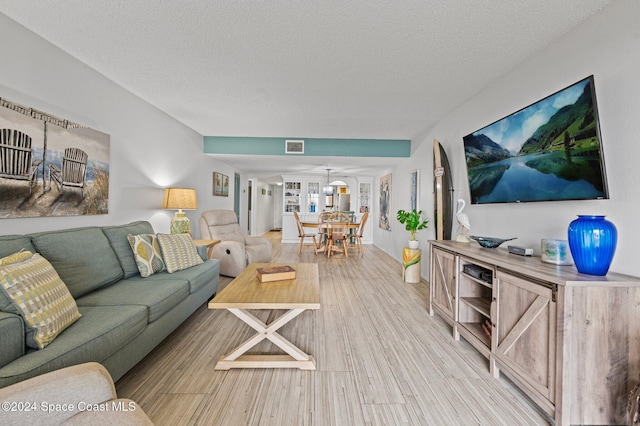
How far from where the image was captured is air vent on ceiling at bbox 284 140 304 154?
4.91m

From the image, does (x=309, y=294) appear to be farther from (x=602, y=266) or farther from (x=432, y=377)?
(x=602, y=266)

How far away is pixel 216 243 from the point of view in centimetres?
379

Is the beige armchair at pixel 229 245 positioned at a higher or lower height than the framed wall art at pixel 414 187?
lower

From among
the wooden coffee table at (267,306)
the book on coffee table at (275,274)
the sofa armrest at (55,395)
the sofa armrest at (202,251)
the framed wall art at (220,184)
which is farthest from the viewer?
the framed wall art at (220,184)

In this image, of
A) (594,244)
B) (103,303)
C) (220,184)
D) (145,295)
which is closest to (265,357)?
(145,295)

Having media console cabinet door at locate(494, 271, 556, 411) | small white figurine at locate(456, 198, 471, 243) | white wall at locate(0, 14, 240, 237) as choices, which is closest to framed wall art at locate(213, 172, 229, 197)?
white wall at locate(0, 14, 240, 237)

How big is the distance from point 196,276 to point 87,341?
117cm

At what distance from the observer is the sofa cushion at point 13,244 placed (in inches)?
63.0

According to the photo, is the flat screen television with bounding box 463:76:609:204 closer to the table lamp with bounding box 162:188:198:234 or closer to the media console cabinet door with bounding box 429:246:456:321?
the media console cabinet door with bounding box 429:246:456:321

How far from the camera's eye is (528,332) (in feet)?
5.14

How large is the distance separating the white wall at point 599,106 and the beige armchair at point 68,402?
246 cm

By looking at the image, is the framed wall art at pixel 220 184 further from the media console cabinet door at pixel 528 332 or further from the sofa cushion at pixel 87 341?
the media console cabinet door at pixel 528 332

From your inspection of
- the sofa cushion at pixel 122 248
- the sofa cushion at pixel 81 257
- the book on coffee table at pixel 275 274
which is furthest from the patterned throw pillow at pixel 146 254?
the book on coffee table at pixel 275 274

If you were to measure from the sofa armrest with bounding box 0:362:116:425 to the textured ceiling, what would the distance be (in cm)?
203
